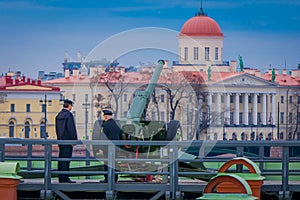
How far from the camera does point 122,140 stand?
66.4 ft

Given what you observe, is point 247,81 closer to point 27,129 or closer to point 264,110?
point 264,110

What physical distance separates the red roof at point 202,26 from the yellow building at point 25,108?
15.7 meters

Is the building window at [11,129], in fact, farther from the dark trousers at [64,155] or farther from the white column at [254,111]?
the dark trousers at [64,155]

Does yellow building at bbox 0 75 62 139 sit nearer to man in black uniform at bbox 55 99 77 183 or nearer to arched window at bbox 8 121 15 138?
arched window at bbox 8 121 15 138

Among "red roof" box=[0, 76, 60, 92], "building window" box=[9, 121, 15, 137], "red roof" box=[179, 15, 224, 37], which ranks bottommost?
"building window" box=[9, 121, 15, 137]

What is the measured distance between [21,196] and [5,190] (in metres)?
3.00

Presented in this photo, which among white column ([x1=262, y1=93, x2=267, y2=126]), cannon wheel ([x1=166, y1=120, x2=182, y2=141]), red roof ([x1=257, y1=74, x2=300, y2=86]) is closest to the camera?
cannon wheel ([x1=166, y1=120, x2=182, y2=141])

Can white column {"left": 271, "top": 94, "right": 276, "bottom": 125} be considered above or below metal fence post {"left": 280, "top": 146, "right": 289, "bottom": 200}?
Answer: above

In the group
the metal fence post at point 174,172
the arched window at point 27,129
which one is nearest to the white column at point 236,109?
the arched window at point 27,129

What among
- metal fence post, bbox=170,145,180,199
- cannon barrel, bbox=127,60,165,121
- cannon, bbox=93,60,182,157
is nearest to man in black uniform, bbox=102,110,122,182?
cannon, bbox=93,60,182,157

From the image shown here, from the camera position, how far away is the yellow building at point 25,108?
131 metres

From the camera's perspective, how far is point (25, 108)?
13312 centimetres

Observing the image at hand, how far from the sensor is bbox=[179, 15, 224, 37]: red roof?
122 meters

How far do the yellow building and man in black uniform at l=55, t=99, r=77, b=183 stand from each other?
10937 cm
